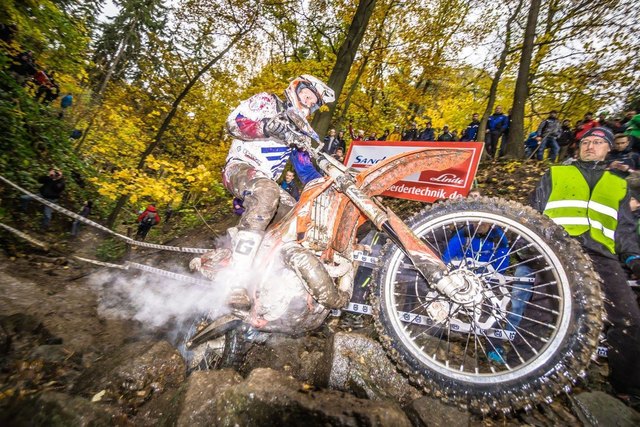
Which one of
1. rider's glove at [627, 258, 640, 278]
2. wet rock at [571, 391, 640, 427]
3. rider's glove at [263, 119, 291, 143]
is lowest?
wet rock at [571, 391, 640, 427]

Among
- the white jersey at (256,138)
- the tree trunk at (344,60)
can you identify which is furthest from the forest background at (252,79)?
the white jersey at (256,138)

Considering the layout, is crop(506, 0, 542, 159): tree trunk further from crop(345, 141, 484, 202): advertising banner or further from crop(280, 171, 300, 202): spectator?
crop(280, 171, 300, 202): spectator

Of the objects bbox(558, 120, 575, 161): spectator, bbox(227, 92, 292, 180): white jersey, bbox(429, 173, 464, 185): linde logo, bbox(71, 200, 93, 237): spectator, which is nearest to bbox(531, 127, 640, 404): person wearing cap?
bbox(227, 92, 292, 180): white jersey

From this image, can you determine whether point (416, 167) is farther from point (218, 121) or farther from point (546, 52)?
point (218, 121)

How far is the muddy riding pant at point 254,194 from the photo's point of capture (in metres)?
2.99

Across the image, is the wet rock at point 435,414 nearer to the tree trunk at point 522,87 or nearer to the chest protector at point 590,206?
the chest protector at point 590,206

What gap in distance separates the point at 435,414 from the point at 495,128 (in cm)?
1293

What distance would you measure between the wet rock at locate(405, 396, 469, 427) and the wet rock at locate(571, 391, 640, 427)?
99 centimetres

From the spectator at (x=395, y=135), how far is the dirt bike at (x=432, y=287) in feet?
50.6

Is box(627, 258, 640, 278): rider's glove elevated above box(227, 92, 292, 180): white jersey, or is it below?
below

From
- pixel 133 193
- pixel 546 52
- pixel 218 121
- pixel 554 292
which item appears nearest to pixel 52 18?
pixel 133 193

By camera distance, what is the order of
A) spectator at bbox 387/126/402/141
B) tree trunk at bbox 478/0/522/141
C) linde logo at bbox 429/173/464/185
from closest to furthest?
linde logo at bbox 429/173/464/185, tree trunk at bbox 478/0/522/141, spectator at bbox 387/126/402/141

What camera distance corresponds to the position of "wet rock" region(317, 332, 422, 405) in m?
2.47

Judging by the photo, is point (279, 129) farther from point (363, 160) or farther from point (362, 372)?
point (363, 160)
